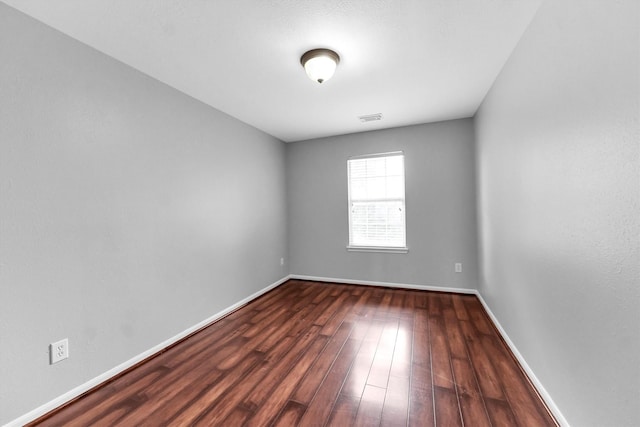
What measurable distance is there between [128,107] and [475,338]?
3656mm

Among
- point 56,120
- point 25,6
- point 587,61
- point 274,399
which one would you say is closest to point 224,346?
point 274,399

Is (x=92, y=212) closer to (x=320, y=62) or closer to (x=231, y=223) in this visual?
(x=231, y=223)

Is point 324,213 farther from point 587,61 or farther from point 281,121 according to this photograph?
point 587,61

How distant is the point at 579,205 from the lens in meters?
1.23

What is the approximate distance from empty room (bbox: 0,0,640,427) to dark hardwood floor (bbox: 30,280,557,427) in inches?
0.7

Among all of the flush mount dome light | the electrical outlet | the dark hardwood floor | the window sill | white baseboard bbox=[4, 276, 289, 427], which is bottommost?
the dark hardwood floor

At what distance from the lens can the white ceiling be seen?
5.09 ft

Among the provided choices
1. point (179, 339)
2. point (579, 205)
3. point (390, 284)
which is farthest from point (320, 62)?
point (390, 284)

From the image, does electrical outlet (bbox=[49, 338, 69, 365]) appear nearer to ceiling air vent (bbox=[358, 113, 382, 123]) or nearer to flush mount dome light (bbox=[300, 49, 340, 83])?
flush mount dome light (bbox=[300, 49, 340, 83])

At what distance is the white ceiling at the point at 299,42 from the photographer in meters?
1.55

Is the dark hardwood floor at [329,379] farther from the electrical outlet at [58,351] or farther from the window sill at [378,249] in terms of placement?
the window sill at [378,249]

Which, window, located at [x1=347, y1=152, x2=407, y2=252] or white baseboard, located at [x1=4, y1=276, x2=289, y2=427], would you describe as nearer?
white baseboard, located at [x1=4, y1=276, x2=289, y2=427]

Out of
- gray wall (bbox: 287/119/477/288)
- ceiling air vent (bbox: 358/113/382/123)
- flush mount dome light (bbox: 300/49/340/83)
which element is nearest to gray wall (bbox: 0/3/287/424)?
flush mount dome light (bbox: 300/49/340/83)

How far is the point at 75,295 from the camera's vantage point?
1.76 metres
